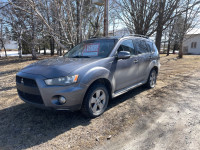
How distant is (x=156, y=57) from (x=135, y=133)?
138 inches

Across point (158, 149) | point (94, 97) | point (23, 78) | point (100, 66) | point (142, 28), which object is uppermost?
point (142, 28)

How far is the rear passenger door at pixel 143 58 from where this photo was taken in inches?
178

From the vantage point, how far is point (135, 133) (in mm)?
2773

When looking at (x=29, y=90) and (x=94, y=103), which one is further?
(x=94, y=103)

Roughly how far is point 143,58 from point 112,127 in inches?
100

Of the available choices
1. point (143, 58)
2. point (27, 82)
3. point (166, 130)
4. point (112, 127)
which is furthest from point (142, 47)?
point (27, 82)

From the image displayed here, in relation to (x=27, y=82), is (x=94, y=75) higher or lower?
higher

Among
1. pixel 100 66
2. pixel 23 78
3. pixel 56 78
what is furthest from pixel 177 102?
pixel 23 78

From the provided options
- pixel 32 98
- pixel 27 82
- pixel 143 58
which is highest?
pixel 143 58

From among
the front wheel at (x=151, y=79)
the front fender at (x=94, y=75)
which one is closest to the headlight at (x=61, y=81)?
the front fender at (x=94, y=75)

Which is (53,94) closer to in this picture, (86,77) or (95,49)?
(86,77)

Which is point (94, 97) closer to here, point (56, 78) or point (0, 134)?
point (56, 78)

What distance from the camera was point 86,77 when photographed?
9.48 feet

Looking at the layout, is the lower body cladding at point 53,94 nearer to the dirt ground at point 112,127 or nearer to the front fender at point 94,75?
Result: the front fender at point 94,75
